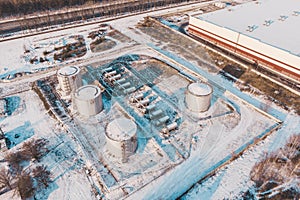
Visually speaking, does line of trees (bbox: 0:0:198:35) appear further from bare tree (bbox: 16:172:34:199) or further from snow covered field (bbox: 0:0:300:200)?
bare tree (bbox: 16:172:34:199)

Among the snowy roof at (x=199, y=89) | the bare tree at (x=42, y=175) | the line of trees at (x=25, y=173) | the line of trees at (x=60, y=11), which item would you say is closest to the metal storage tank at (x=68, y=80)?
the line of trees at (x=25, y=173)

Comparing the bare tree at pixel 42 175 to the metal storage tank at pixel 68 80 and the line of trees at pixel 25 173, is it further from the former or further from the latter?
the metal storage tank at pixel 68 80

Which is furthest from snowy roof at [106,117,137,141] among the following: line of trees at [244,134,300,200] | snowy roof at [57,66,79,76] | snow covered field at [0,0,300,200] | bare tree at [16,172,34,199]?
line of trees at [244,134,300,200]

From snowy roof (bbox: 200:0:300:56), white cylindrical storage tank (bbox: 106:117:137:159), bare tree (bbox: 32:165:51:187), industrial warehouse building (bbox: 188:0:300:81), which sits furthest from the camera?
snowy roof (bbox: 200:0:300:56)

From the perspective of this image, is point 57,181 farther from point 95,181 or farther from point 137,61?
point 137,61

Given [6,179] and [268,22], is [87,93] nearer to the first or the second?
[6,179]

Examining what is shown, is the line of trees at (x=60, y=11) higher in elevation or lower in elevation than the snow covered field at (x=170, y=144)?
higher

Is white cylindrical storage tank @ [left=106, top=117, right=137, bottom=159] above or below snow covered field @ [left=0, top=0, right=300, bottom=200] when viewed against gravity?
above
